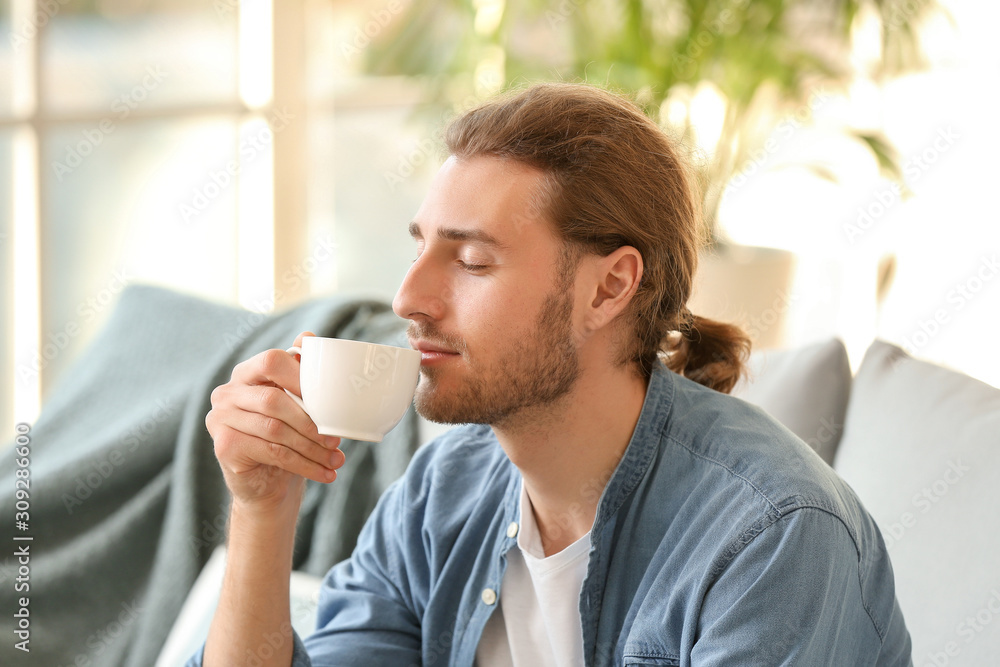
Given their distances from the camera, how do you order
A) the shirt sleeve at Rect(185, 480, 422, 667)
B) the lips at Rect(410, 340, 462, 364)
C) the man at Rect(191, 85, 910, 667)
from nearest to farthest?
the man at Rect(191, 85, 910, 667), the lips at Rect(410, 340, 462, 364), the shirt sleeve at Rect(185, 480, 422, 667)

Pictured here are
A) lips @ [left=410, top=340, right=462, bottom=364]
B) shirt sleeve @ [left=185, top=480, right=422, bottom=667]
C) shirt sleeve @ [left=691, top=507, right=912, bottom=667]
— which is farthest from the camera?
shirt sleeve @ [left=185, top=480, right=422, bottom=667]

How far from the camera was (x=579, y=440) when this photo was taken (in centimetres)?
113

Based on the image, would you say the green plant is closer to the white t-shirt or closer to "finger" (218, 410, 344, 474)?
the white t-shirt

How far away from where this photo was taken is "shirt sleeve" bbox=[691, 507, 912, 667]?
0.86 m

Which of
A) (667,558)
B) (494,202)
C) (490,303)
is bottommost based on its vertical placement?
(667,558)

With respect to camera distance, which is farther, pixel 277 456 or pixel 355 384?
pixel 277 456

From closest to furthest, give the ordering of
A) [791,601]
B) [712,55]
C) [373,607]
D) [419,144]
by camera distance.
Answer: [791,601], [373,607], [712,55], [419,144]

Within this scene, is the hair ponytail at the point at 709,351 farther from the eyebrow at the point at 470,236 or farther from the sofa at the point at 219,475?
the eyebrow at the point at 470,236

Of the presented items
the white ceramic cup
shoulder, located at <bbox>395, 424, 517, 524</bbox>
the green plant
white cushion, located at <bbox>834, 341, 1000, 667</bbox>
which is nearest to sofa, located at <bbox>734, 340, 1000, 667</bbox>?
white cushion, located at <bbox>834, 341, 1000, 667</bbox>

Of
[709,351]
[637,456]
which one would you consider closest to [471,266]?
[637,456]

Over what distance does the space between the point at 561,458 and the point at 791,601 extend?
1.11 ft

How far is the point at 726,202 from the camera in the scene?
2881mm

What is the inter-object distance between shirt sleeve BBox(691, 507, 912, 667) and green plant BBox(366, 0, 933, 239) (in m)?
1.49

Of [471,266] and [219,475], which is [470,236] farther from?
[219,475]
